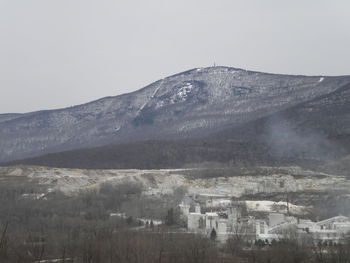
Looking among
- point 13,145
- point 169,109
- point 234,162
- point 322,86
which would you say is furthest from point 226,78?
point 234,162

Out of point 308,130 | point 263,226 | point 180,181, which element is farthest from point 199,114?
point 263,226

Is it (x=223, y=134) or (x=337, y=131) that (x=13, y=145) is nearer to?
(x=223, y=134)

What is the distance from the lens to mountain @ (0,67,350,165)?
94188 millimetres

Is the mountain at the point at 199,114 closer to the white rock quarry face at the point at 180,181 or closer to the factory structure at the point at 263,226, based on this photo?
the white rock quarry face at the point at 180,181

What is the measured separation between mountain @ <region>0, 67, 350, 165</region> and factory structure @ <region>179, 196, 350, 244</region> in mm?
42725

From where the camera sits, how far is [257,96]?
130750 millimetres

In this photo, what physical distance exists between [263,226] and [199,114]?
97110 mm

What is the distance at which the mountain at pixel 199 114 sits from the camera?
94.2 metres

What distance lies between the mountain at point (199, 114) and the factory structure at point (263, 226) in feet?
140

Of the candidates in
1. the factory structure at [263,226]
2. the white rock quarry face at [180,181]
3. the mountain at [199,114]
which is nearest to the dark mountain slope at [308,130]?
the mountain at [199,114]

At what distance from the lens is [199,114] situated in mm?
132500

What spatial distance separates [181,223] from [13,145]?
118767mm

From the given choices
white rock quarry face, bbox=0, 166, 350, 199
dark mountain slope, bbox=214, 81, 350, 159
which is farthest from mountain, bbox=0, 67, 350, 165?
white rock quarry face, bbox=0, 166, 350, 199

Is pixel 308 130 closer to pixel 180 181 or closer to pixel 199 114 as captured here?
pixel 180 181
